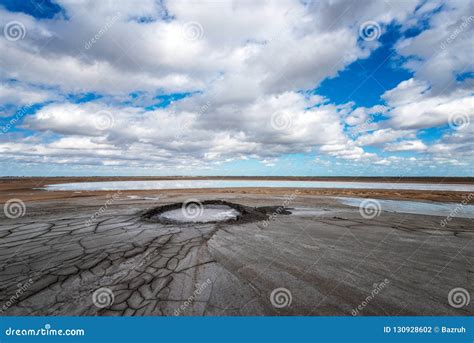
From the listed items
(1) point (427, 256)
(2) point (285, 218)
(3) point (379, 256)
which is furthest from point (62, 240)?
(1) point (427, 256)

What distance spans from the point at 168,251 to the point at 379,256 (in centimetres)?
538

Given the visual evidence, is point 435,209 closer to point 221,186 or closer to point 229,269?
point 229,269

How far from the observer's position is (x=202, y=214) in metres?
10.4

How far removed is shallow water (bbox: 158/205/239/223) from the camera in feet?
31.1

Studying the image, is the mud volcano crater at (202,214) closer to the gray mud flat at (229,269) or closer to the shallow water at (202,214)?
the shallow water at (202,214)

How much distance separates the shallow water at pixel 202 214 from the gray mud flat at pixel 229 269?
881mm

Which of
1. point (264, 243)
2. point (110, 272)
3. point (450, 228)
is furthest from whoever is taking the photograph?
point (450, 228)

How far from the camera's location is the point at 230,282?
14.2 ft

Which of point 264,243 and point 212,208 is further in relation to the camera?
point 212,208

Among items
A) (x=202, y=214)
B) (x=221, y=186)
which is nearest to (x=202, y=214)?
(x=202, y=214)

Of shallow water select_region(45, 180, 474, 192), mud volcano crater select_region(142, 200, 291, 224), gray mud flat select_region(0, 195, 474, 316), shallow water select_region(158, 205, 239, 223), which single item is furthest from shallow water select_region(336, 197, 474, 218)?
shallow water select_region(45, 180, 474, 192)

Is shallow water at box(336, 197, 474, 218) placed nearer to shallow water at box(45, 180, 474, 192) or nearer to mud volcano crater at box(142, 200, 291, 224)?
mud volcano crater at box(142, 200, 291, 224)

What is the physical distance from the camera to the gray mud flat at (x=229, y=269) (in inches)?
147

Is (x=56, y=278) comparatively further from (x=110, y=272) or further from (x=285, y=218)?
(x=285, y=218)
